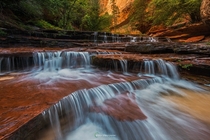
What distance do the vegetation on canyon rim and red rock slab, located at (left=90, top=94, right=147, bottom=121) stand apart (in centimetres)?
856

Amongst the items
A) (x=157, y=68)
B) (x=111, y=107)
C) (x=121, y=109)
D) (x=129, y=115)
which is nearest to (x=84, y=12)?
(x=157, y=68)

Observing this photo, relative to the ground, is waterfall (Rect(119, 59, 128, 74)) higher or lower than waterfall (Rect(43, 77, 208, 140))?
higher

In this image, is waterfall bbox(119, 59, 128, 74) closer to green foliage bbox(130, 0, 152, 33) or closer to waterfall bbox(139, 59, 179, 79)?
waterfall bbox(139, 59, 179, 79)

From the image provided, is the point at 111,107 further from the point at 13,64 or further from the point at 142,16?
the point at 142,16

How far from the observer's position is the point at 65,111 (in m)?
2.38

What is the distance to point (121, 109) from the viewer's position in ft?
8.64

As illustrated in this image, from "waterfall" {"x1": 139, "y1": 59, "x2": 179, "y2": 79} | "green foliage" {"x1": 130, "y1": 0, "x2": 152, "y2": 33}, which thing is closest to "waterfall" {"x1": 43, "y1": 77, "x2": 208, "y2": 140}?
"waterfall" {"x1": 139, "y1": 59, "x2": 179, "y2": 79}

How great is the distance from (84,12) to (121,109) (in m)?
18.1

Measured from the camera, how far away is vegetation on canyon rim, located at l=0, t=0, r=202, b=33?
9602 mm

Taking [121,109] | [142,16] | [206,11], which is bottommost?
[121,109]

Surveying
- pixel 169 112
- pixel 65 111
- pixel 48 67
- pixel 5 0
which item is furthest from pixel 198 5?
pixel 5 0

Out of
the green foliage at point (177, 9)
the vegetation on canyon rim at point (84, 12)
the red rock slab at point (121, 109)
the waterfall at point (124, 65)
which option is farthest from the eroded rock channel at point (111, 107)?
the green foliage at point (177, 9)

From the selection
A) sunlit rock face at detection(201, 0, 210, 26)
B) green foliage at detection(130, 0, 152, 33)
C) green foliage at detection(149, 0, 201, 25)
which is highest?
green foliage at detection(130, 0, 152, 33)

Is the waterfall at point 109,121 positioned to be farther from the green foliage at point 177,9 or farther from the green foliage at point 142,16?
the green foliage at point 142,16
